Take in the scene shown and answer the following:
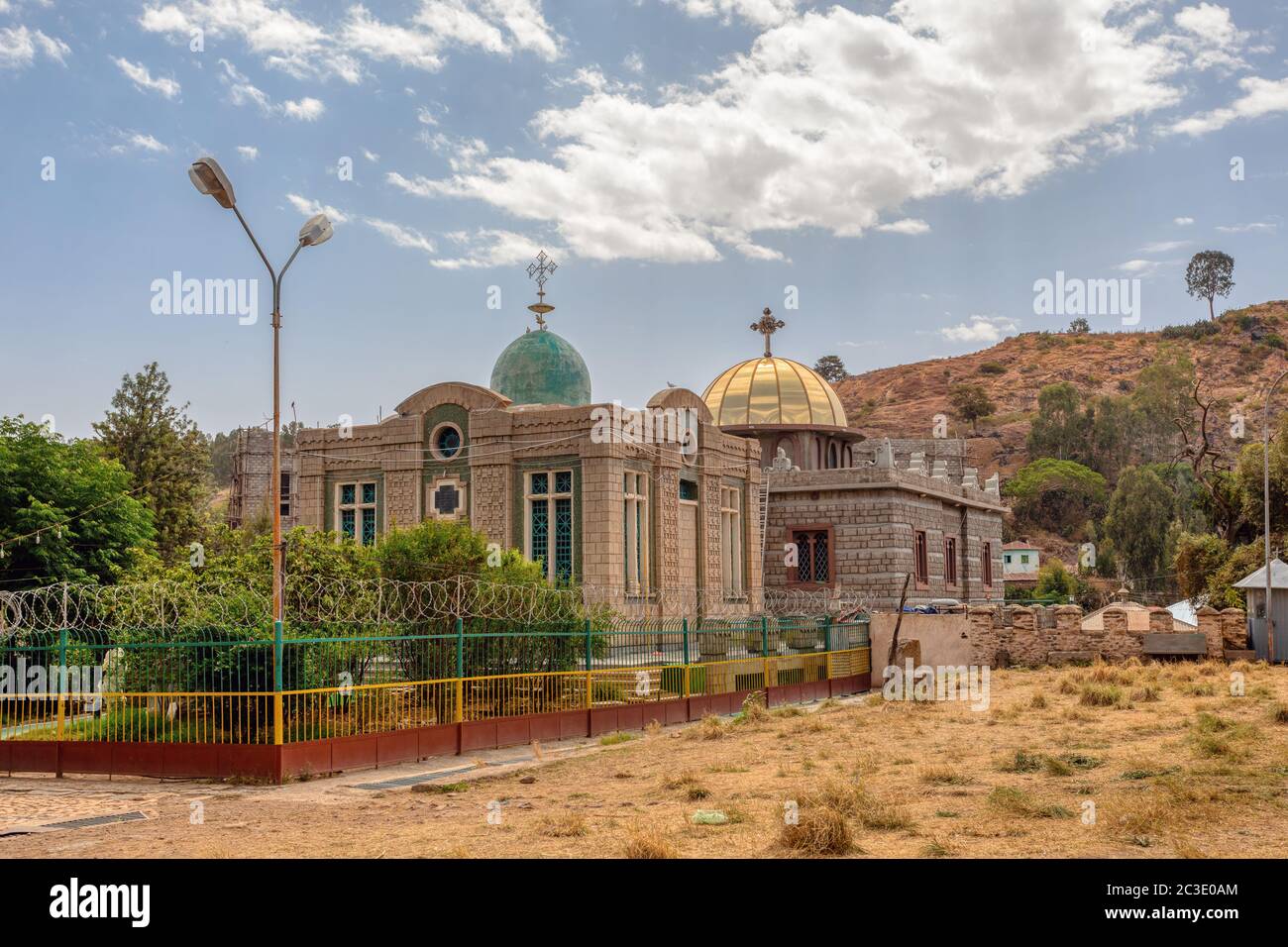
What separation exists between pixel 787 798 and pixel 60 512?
2069 cm

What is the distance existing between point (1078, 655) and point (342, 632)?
2295 cm

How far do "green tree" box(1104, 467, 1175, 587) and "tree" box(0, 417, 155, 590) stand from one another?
60108 mm

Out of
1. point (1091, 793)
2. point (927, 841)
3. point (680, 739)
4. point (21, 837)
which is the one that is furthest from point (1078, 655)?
point (21, 837)

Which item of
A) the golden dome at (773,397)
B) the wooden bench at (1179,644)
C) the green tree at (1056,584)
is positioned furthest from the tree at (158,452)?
the green tree at (1056,584)

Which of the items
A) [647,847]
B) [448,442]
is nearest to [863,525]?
[448,442]

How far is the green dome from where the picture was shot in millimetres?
35469

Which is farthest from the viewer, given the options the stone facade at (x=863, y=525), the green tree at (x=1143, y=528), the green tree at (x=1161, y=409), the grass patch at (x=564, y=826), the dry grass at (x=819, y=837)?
the green tree at (x=1161, y=409)

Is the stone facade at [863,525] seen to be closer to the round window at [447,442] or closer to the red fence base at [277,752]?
the round window at [447,442]

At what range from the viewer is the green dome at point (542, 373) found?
3547 centimetres

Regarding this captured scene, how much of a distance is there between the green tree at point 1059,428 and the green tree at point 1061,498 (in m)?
6.40

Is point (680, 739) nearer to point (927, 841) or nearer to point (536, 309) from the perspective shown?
point (927, 841)

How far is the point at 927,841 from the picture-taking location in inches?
407
